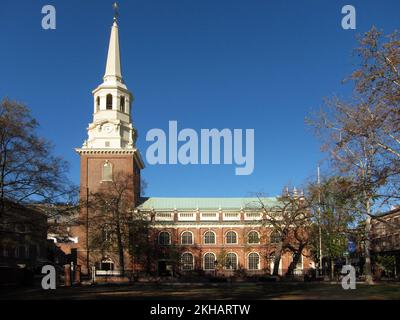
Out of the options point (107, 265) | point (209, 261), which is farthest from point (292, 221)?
point (107, 265)

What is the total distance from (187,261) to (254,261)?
387 inches

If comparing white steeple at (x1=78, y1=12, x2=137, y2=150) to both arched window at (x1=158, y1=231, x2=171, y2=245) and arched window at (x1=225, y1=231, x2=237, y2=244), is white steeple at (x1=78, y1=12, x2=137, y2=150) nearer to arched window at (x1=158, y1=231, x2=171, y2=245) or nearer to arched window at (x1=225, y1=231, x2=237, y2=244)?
arched window at (x1=158, y1=231, x2=171, y2=245)

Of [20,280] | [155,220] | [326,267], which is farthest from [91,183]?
[326,267]

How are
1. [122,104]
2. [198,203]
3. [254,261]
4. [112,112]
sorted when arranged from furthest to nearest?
1. [198,203]
2. [254,261]
3. [122,104]
4. [112,112]

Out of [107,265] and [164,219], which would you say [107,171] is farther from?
[107,265]

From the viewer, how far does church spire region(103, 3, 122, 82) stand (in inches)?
2958

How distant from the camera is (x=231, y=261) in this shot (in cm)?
7819

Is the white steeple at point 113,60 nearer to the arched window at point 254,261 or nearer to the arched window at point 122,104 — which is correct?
the arched window at point 122,104

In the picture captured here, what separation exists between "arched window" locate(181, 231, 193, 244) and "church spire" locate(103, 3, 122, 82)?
80.5ft

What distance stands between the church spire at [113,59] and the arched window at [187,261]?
89.3ft

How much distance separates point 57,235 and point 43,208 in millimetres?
2907

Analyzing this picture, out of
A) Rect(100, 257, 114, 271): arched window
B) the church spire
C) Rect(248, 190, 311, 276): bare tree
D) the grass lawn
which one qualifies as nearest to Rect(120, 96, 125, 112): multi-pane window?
the church spire

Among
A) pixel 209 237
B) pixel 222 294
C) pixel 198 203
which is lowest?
pixel 222 294
